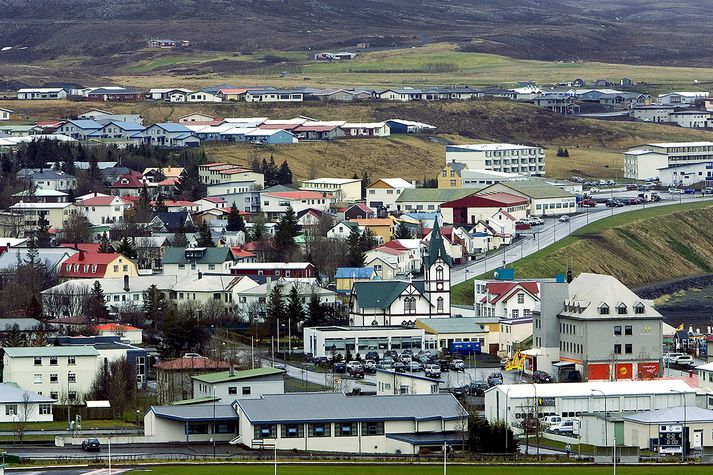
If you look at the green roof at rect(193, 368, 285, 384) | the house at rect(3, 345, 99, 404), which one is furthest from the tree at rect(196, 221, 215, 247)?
the green roof at rect(193, 368, 285, 384)

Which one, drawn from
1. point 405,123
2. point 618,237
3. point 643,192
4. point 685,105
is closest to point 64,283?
point 618,237

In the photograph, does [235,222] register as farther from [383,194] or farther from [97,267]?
[97,267]

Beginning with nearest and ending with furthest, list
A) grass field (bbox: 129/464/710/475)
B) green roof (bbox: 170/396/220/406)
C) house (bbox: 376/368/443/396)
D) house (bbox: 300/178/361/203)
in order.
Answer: grass field (bbox: 129/464/710/475) → green roof (bbox: 170/396/220/406) → house (bbox: 376/368/443/396) → house (bbox: 300/178/361/203)

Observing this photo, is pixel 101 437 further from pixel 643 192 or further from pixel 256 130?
pixel 256 130

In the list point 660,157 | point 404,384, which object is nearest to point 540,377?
point 404,384

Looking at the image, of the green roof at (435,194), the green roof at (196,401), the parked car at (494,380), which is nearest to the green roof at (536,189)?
the green roof at (435,194)

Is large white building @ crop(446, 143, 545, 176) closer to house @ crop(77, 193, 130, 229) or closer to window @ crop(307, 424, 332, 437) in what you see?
house @ crop(77, 193, 130, 229)

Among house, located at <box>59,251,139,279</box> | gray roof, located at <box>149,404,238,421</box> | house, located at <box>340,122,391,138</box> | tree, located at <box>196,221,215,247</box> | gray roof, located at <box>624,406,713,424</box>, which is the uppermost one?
house, located at <box>340,122,391,138</box>
